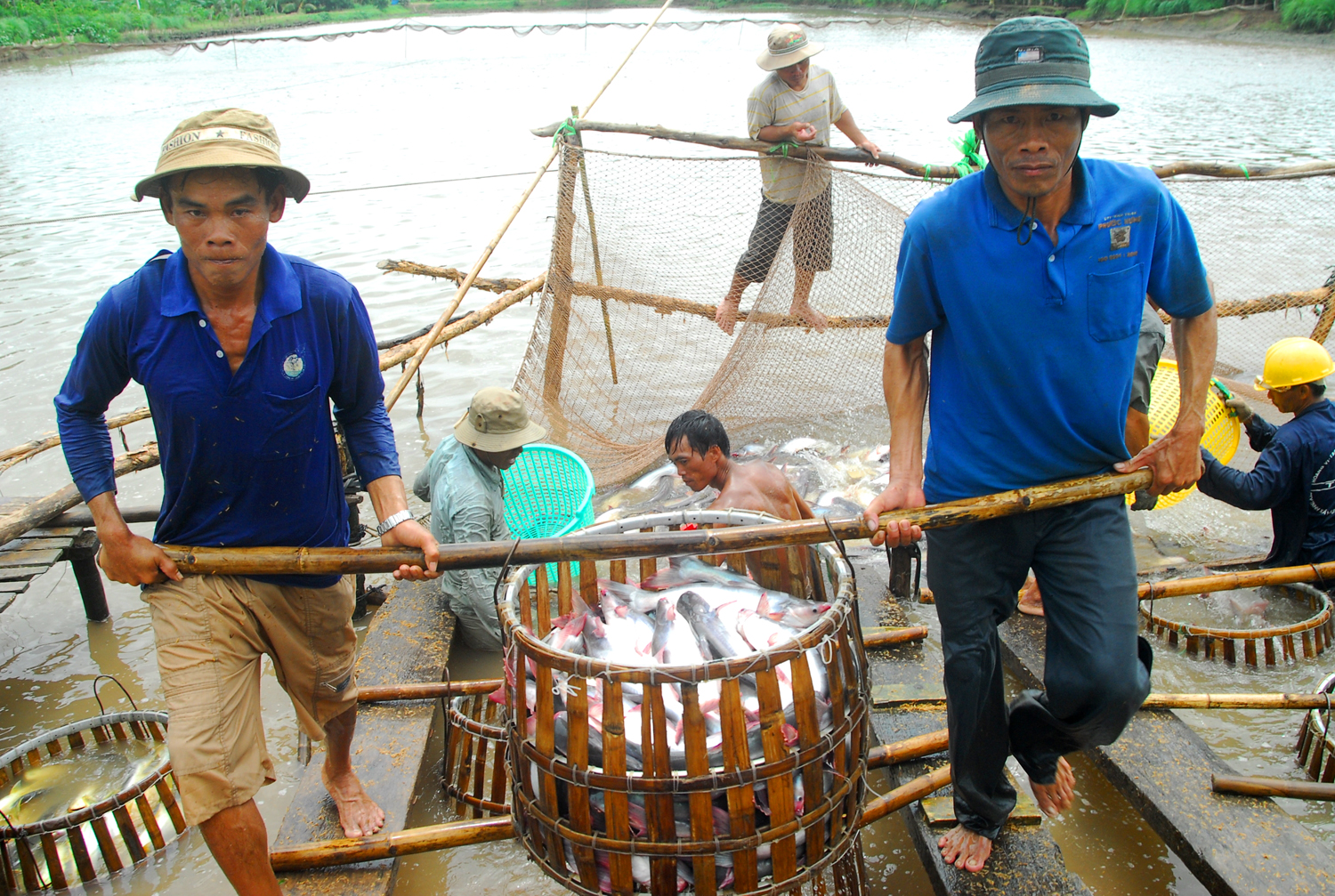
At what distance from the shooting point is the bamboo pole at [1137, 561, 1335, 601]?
3.79 m

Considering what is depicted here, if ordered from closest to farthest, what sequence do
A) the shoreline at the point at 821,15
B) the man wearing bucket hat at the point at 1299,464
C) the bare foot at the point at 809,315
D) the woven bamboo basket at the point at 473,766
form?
the woven bamboo basket at the point at 473,766 → the man wearing bucket hat at the point at 1299,464 → the bare foot at the point at 809,315 → the shoreline at the point at 821,15

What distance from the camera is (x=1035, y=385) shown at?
2.24 metres

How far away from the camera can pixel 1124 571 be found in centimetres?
234

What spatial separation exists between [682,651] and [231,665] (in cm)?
129

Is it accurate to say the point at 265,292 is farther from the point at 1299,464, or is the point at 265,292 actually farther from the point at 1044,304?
the point at 1299,464

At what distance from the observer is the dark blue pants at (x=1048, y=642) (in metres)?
2.31

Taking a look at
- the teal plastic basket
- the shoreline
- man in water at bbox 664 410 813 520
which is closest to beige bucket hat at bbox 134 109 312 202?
man in water at bbox 664 410 813 520

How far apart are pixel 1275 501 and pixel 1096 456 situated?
2493mm

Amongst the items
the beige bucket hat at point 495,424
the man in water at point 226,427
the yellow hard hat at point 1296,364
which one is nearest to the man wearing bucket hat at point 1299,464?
the yellow hard hat at point 1296,364

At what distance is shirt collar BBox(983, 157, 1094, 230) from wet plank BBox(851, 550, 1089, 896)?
1812mm

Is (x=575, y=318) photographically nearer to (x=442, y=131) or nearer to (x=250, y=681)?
(x=250, y=681)

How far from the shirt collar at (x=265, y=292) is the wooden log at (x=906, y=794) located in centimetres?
220

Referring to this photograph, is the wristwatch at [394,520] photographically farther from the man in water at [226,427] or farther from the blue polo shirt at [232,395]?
the blue polo shirt at [232,395]

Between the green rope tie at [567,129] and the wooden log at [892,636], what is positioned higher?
the green rope tie at [567,129]
